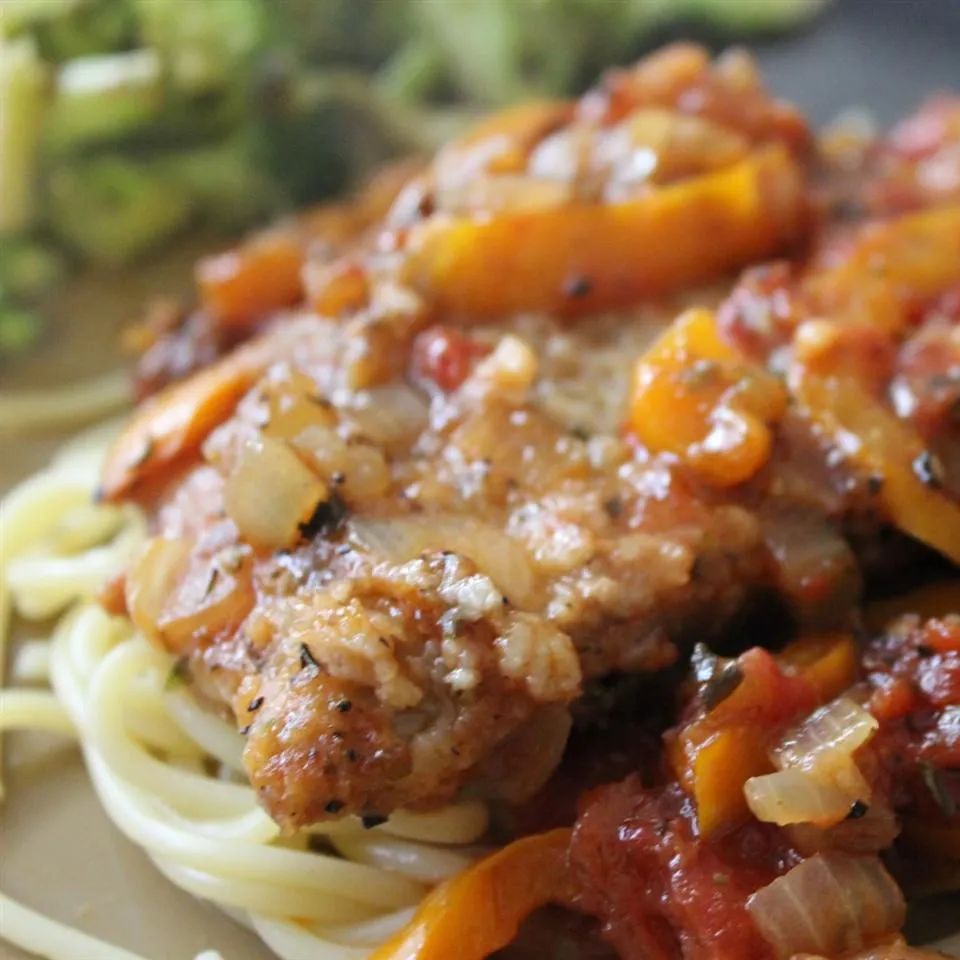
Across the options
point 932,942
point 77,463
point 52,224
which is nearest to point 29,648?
point 77,463

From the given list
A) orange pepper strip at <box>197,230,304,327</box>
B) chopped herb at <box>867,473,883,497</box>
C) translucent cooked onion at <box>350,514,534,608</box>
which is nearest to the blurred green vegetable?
orange pepper strip at <box>197,230,304,327</box>

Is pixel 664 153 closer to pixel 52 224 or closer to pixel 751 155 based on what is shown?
pixel 751 155

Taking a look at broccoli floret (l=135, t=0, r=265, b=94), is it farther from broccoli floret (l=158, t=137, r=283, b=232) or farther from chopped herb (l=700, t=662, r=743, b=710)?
chopped herb (l=700, t=662, r=743, b=710)

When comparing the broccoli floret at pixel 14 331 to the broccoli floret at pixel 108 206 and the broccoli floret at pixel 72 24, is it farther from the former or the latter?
the broccoli floret at pixel 72 24

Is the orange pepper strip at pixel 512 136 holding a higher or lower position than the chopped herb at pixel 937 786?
higher

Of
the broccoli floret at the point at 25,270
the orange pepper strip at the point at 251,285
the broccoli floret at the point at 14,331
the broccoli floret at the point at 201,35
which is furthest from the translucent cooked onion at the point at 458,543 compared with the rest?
the broccoli floret at the point at 201,35

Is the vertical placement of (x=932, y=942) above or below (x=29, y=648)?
below

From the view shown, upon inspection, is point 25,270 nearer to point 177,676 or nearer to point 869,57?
point 177,676
